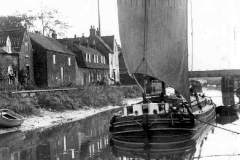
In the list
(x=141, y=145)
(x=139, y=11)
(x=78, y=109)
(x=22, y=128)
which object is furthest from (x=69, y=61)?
(x=141, y=145)

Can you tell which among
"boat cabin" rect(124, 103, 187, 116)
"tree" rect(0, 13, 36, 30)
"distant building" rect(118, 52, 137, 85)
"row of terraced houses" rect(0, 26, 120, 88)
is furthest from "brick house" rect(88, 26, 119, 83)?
"boat cabin" rect(124, 103, 187, 116)

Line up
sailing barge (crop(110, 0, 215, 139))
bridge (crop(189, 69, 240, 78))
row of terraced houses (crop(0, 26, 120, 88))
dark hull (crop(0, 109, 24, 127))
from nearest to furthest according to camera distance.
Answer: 1. sailing barge (crop(110, 0, 215, 139))
2. dark hull (crop(0, 109, 24, 127))
3. row of terraced houses (crop(0, 26, 120, 88))
4. bridge (crop(189, 69, 240, 78))

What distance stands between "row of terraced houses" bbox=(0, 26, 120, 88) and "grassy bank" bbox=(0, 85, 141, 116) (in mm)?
3445

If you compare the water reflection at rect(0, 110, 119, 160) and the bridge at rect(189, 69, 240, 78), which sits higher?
the bridge at rect(189, 69, 240, 78)

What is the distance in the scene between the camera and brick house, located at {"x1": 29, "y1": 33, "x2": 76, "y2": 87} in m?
40.3

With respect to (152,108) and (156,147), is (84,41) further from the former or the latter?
(156,147)

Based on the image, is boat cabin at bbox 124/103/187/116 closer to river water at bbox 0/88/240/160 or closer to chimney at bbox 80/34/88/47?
river water at bbox 0/88/240/160

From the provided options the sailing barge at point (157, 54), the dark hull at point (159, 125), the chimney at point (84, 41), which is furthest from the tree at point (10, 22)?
the dark hull at point (159, 125)

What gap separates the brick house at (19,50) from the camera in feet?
111

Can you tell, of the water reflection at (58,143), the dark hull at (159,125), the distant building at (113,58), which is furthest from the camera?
the distant building at (113,58)

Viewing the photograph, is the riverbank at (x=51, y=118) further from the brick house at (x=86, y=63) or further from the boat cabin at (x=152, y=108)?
the brick house at (x=86, y=63)

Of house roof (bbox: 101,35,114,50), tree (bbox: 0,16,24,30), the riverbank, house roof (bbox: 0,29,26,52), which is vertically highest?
tree (bbox: 0,16,24,30)

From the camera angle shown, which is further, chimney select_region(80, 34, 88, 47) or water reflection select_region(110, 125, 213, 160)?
chimney select_region(80, 34, 88, 47)

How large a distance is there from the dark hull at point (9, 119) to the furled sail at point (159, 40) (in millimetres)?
6778
